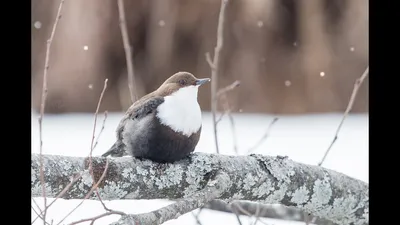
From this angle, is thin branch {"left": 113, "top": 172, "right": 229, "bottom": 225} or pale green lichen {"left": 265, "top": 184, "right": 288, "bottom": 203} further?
pale green lichen {"left": 265, "top": 184, "right": 288, "bottom": 203}

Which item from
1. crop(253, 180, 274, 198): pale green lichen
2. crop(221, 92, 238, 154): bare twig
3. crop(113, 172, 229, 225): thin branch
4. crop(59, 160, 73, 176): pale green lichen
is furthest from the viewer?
crop(221, 92, 238, 154): bare twig

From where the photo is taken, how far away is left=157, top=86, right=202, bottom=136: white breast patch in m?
0.88

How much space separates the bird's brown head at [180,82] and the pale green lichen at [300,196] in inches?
10.2

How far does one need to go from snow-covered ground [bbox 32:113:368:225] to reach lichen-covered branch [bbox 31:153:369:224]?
0.03 metres

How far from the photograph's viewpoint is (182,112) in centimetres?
88

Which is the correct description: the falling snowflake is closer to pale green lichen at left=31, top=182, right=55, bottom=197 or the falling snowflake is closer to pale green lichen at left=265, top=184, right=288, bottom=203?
pale green lichen at left=31, top=182, right=55, bottom=197

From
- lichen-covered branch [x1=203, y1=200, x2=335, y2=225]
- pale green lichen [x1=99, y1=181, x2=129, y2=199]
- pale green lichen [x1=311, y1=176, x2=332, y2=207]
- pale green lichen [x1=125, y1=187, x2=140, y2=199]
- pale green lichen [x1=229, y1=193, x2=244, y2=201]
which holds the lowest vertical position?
lichen-covered branch [x1=203, y1=200, x2=335, y2=225]

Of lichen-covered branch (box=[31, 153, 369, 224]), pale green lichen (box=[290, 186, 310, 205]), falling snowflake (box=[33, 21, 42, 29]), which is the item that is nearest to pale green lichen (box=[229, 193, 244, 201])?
lichen-covered branch (box=[31, 153, 369, 224])

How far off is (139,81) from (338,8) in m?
0.50

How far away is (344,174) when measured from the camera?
1.05m

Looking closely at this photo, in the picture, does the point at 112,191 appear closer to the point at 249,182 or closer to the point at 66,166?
the point at 66,166

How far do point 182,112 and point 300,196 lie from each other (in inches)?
10.7

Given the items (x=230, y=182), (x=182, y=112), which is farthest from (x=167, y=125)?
(x=230, y=182)
